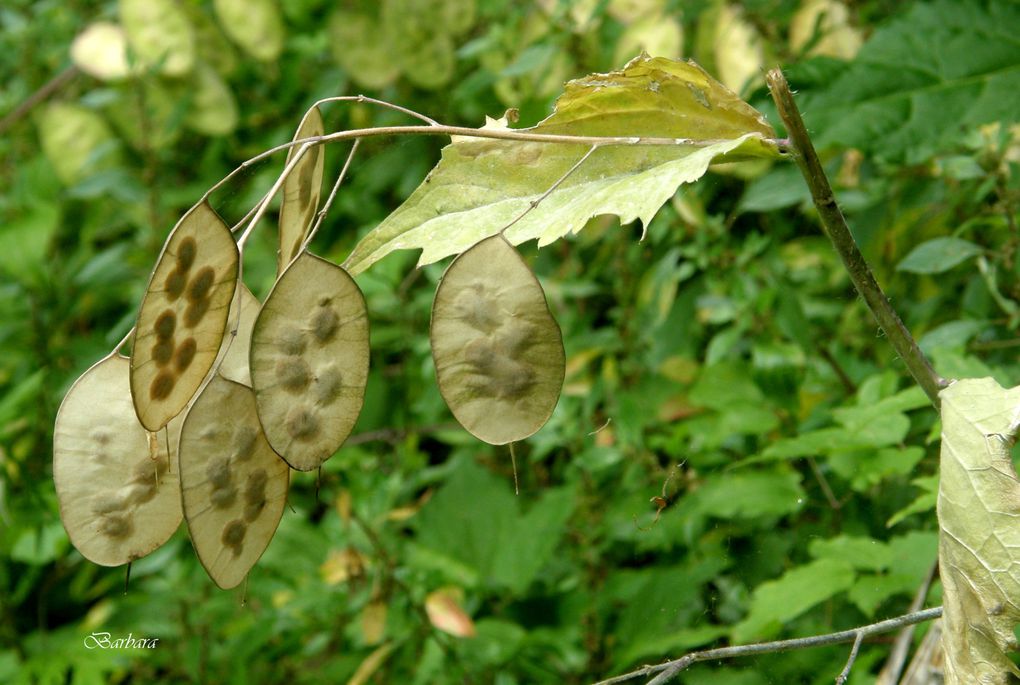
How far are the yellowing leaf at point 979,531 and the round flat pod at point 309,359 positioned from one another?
0.71ft

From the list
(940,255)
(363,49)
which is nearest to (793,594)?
(940,255)

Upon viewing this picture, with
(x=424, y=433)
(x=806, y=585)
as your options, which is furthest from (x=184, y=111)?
(x=806, y=585)

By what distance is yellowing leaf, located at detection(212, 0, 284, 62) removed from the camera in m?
1.65

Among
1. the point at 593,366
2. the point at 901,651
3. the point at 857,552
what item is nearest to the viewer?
the point at 901,651

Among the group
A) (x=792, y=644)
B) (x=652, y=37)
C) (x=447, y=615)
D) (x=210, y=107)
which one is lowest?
(x=447, y=615)

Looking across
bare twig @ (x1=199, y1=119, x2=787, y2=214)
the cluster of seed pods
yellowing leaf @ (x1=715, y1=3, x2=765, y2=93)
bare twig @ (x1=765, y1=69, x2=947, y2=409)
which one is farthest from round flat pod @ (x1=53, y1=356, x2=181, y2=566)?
yellowing leaf @ (x1=715, y1=3, x2=765, y2=93)

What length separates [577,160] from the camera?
438mm

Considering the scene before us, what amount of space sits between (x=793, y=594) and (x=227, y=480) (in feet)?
1.68

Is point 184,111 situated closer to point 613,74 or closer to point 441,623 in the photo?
point 441,623

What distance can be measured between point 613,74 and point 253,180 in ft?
4.34

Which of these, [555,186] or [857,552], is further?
[857,552]

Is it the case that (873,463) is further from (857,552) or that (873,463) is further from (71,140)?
(71,140)

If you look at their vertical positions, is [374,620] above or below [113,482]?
below
